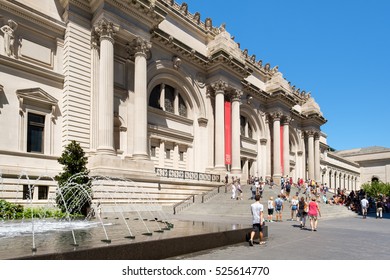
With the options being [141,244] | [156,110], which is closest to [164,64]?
[156,110]

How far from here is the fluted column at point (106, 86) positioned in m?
23.5

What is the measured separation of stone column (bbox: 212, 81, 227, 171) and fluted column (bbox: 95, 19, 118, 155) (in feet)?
46.8

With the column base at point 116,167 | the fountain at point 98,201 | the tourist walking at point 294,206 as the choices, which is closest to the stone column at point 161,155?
the column base at point 116,167

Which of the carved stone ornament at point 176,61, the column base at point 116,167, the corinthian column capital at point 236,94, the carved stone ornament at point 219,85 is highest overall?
the carved stone ornament at point 176,61

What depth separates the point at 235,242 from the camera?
11.2 meters

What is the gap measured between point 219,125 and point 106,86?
49.1ft

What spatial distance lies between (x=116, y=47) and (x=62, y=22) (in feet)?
15.4

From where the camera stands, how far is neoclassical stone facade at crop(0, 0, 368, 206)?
21594 mm

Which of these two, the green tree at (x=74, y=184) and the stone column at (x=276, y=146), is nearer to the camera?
the green tree at (x=74, y=184)

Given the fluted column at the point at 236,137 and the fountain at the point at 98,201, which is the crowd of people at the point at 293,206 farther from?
the fountain at the point at 98,201

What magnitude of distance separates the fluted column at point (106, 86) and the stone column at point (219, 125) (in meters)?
14.3

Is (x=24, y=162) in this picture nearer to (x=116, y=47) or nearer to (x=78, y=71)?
(x=78, y=71)

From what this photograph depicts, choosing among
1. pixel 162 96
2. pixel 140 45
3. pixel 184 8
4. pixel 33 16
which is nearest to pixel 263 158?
pixel 162 96

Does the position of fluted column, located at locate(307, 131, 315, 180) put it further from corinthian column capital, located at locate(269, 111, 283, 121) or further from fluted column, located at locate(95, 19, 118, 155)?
fluted column, located at locate(95, 19, 118, 155)
